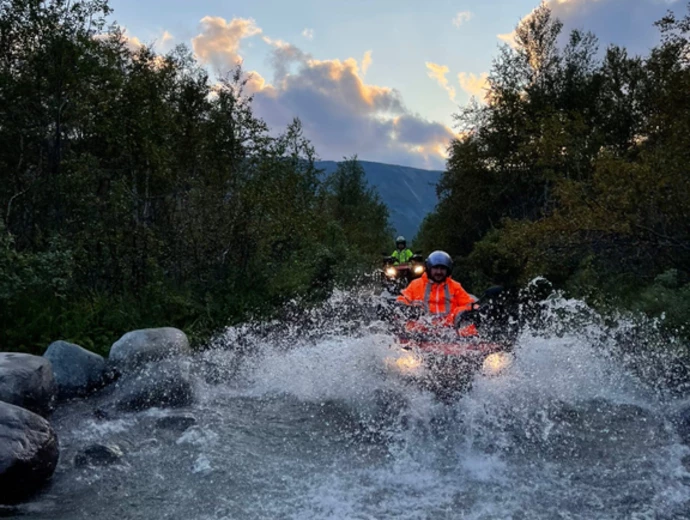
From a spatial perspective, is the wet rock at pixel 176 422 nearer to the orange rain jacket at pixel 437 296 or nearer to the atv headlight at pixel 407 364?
the atv headlight at pixel 407 364

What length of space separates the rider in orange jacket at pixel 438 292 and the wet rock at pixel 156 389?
11.0 ft

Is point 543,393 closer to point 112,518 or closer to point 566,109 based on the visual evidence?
point 112,518

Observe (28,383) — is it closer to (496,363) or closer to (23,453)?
(23,453)

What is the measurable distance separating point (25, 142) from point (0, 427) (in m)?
12.5

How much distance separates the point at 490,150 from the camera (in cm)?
3294

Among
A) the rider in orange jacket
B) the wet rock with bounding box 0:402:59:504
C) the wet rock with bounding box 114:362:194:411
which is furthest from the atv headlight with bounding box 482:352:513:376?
the wet rock with bounding box 0:402:59:504

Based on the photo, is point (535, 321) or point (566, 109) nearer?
point (535, 321)

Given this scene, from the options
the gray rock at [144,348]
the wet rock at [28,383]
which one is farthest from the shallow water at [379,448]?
the gray rock at [144,348]

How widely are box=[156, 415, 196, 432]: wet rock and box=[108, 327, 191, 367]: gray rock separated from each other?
5.52ft

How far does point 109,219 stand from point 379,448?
29.5 ft

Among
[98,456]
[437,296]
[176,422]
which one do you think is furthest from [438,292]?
[98,456]

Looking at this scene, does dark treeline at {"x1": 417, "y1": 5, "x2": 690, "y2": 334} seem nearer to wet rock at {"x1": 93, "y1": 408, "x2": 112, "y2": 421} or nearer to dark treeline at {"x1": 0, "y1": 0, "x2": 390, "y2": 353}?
dark treeline at {"x1": 0, "y1": 0, "x2": 390, "y2": 353}

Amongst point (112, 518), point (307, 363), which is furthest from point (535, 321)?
point (112, 518)

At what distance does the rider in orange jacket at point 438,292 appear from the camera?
9250mm
